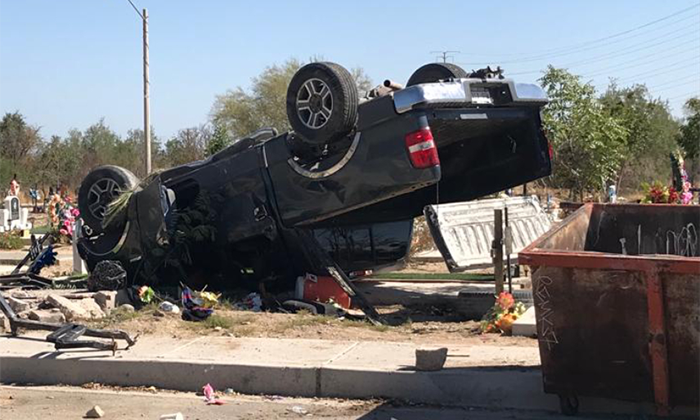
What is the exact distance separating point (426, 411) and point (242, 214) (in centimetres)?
408

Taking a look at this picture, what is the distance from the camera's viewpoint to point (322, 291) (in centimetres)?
916

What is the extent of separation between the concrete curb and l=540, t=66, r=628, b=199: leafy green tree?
2067cm

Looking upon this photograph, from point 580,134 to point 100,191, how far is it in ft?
61.3

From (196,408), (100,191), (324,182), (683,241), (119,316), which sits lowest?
(196,408)

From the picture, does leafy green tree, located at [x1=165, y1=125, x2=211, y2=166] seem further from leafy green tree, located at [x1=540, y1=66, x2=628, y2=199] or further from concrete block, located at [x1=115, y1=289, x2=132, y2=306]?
concrete block, located at [x1=115, y1=289, x2=132, y2=306]

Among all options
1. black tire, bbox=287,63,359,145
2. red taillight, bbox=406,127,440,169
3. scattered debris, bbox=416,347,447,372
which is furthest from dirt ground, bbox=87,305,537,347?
black tire, bbox=287,63,359,145

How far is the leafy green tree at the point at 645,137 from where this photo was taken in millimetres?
39125

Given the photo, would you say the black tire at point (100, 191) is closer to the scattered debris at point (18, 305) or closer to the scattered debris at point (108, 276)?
the scattered debris at point (108, 276)

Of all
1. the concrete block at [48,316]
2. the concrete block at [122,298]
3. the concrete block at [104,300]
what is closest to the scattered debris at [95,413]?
the concrete block at [48,316]

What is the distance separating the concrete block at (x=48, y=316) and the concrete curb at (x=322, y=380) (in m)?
1.13

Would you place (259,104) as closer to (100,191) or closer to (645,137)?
(645,137)

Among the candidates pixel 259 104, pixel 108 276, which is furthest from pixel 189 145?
pixel 108 276

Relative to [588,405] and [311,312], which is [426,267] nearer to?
[311,312]

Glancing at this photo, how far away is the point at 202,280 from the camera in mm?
9914
